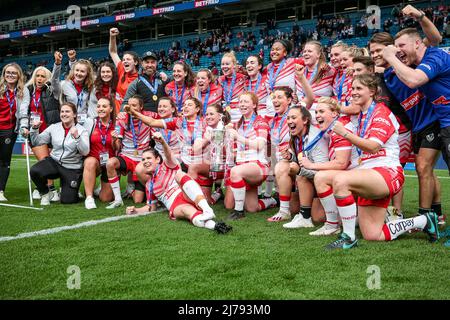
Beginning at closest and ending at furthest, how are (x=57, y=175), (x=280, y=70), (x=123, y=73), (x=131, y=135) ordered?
(x=280, y=70)
(x=57, y=175)
(x=131, y=135)
(x=123, y=73)

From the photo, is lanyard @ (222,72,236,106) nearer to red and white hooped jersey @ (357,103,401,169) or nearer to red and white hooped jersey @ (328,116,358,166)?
red and white hooped jersey @ (328,116,358,166)

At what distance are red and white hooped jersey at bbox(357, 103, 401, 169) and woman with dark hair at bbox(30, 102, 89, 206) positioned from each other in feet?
13.6

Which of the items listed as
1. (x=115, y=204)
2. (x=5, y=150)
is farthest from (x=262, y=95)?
(x=5, y=150)

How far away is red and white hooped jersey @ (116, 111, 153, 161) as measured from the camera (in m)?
6.66

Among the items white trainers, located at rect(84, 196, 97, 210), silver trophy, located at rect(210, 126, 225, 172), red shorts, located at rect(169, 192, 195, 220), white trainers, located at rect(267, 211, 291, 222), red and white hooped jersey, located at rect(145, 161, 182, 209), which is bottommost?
white trainers, located at rect(267, 211, 291, 222)

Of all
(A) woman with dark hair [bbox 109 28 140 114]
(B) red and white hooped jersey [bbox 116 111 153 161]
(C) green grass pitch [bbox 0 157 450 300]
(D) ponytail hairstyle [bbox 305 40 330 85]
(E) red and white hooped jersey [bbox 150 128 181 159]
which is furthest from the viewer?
(A) woman with dark hair [bbox 109 28 140 114]

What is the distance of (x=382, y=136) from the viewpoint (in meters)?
3.88

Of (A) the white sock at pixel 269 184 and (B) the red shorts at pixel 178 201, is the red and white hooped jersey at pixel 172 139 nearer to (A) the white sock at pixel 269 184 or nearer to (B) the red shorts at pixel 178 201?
(B) the red shorts at pixel 178 201

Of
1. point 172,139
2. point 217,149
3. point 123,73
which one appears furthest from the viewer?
point 123,73

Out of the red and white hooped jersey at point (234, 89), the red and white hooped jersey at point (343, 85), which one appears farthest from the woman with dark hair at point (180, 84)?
the red and white hooped jersey at point (343, 85)

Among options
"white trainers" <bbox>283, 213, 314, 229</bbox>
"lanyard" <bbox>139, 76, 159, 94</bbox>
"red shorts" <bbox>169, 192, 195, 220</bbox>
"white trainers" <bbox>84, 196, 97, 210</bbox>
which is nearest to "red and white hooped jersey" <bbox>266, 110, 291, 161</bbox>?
"white trainers" <bbox>283, 213, 314, 229</bbox>

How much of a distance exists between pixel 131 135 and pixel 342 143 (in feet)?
11.7

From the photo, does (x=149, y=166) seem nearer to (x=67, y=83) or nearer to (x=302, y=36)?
(x=67, y=83)

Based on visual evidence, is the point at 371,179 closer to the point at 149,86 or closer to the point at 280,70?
the point at 280,70
